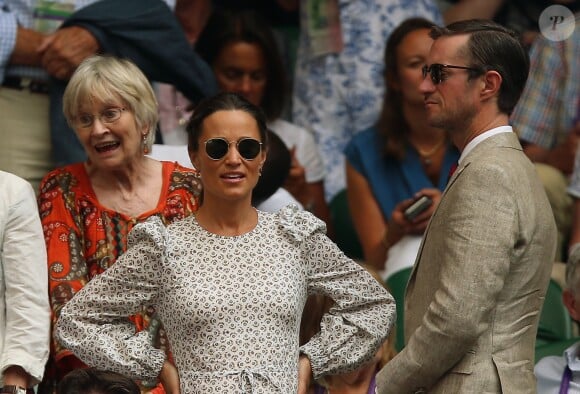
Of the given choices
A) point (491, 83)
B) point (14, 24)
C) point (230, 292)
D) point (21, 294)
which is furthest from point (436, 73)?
point (14, 24)

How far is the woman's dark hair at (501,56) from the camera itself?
153 inches

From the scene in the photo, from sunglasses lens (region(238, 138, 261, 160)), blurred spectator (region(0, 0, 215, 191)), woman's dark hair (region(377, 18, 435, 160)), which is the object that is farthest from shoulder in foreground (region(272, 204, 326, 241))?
woman's dark hair (region(377, 18, 435, 160))

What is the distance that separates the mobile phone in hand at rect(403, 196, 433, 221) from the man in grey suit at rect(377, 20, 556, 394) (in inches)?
64.3

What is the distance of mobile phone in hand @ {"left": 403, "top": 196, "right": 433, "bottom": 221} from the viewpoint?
5590mm

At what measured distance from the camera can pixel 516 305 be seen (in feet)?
12.3

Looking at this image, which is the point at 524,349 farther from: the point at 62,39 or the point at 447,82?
the point at 62,39

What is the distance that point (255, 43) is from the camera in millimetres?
6328

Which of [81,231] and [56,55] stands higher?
[56,55]

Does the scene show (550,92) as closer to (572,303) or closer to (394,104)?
(394,104)

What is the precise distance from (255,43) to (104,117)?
6.74 feet

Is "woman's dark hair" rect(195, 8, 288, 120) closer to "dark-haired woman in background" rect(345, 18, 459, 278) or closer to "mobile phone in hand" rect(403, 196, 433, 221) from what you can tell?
"dark-haired woman in background" rect(345, 18, 459, 278)

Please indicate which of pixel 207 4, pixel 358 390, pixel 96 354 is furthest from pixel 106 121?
pixel 207 4

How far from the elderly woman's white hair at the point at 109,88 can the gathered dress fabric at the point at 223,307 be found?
685 mm

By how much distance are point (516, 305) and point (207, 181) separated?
93 cm
